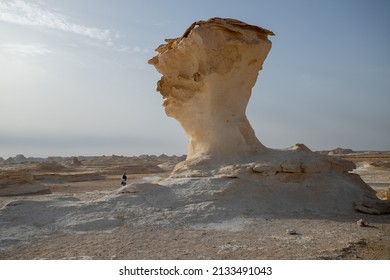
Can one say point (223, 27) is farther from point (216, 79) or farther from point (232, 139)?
point (232, 139)

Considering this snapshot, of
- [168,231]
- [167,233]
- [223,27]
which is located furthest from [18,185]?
[167,233]

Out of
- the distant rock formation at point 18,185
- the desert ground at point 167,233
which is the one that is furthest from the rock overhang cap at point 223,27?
the distant rock formation at point 18,185

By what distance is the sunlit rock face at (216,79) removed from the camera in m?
10.3

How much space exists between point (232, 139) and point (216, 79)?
185cm

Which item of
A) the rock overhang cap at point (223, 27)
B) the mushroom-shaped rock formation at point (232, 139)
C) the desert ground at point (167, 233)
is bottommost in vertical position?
the desert ground at point (167, 233)

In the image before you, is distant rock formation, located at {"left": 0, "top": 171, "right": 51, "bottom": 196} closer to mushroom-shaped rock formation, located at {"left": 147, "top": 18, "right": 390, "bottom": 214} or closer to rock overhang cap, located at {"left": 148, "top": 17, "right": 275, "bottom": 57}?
mushroom-shaped rock formation, located at {"left": 147, "top": 18, "right": 390, "bottom": 214}

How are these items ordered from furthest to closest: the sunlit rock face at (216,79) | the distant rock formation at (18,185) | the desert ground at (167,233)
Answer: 1. the distant rock formation at (18,185)
2. the sunlit rock face at (216,79)
3. the desert ground at (167,233)

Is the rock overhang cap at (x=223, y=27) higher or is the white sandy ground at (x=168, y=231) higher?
the rock overhang cap at (x=223, y=27)

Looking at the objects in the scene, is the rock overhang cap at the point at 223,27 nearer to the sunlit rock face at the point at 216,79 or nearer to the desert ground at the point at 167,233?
the sunlit rock face at the point at 216,79

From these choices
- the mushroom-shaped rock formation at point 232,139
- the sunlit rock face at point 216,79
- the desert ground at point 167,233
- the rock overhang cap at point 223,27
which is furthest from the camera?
the sunlit rock face at point 216,79

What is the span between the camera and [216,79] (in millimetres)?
10641

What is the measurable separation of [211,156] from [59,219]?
4.48m

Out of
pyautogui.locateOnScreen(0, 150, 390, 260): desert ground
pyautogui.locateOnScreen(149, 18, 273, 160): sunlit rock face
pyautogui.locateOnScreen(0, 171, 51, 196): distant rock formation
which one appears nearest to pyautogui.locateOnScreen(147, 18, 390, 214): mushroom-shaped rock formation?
pyautogui.locateOnScreen(149, 18, 273, 160): sunlit rock face

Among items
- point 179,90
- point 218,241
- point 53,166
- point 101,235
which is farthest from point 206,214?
point 53,166
